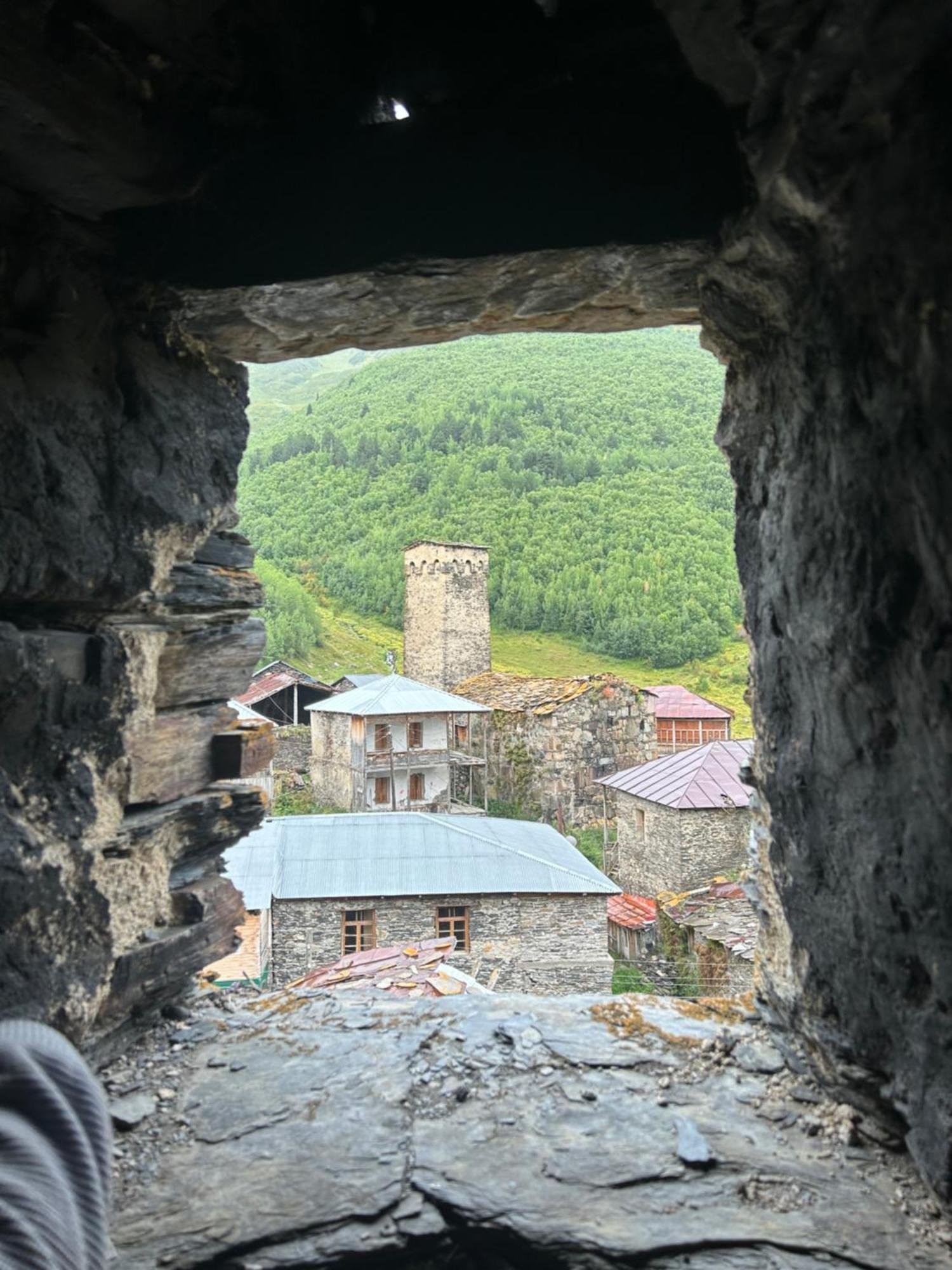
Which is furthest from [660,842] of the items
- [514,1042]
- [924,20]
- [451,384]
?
[451,384]

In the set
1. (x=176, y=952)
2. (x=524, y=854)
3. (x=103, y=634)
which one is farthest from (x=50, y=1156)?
(x=524, y=854)

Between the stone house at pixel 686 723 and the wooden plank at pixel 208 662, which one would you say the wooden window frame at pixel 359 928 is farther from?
the stone house at pixel 686 723

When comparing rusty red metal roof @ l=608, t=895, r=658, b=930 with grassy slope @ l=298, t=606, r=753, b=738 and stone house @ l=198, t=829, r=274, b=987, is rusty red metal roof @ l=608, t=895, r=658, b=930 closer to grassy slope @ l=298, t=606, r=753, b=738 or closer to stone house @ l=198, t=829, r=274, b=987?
stone house @ l=198, t=829, r=274, b=987

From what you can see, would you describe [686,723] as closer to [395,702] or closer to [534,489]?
[395,702]

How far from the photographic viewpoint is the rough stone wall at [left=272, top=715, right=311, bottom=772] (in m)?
25.7

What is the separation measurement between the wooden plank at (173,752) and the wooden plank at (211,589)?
1.31 feet

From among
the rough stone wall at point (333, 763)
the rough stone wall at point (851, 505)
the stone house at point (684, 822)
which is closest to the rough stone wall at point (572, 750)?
the rough stone wall at point (333, 763)

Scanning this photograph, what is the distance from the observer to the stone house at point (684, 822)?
15.2m

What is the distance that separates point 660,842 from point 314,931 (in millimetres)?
6641

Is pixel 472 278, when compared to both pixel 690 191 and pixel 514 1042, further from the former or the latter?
pixel 514 1042

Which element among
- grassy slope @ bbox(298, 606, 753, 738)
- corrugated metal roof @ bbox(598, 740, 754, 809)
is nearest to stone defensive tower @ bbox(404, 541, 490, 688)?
grassy slope @ bbox(298, 606, 753, 738)

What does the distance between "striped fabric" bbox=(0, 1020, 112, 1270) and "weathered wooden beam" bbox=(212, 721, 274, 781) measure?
2.18m

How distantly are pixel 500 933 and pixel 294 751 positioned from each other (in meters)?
15.1

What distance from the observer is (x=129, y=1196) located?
102 inches
